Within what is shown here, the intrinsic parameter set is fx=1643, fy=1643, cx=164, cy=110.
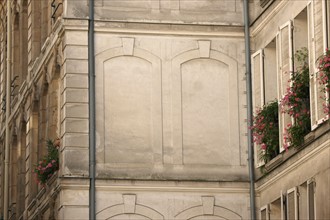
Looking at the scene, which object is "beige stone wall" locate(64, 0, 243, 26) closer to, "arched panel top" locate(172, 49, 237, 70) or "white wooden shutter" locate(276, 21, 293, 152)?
"arched panel top" locate(172, 49, 237, 70)

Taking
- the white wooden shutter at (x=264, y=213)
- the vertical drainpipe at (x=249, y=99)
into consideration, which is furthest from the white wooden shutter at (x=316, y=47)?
the vertical drainpipe at (x=249, y=99)

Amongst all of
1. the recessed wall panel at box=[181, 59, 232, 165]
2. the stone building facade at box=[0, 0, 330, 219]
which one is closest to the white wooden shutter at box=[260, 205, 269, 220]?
the stone building facade at box=[0, 0, 330, 219]

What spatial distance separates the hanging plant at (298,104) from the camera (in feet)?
99.3

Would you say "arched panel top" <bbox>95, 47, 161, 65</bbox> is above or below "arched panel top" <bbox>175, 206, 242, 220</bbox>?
above

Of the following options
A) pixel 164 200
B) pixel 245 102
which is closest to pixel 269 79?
pixel 245 102

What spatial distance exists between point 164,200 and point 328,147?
5458 millimetres

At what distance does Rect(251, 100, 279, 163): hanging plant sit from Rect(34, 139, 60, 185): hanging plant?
478cm

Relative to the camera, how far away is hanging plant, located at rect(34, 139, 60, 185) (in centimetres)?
3503

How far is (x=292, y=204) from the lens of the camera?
30.9m

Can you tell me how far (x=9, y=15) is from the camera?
4328cm

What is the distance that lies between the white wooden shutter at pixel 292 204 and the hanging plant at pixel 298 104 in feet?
2.86

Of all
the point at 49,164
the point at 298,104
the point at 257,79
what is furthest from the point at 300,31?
the point at 49,164

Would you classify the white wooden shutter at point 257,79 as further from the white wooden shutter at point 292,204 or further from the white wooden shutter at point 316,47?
the white wooden shutter at point 316,47

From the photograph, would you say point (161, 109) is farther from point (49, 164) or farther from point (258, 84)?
point (49, 164)
